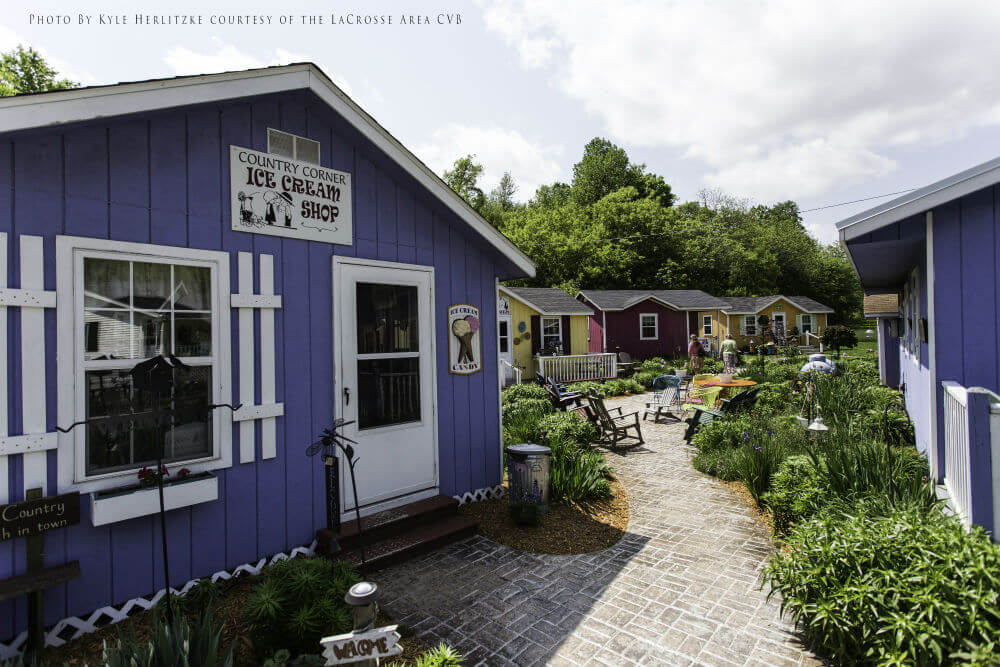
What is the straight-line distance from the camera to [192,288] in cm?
393

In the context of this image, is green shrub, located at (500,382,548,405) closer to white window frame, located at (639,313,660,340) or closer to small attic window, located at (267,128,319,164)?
small attic window, located at (267,128,319,164)

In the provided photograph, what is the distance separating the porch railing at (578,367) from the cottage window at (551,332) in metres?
2.55

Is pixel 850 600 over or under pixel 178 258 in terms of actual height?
under

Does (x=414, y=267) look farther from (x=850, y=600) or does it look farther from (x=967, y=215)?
(x=967, y=215)

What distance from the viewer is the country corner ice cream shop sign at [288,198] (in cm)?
416

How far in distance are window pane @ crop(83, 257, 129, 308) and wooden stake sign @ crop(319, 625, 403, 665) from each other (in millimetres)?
2866

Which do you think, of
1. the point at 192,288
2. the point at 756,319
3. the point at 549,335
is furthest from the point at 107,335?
the point at 756,319

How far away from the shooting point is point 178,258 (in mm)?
3812

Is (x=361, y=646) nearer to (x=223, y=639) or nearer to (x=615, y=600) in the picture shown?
(x=223, y=639)

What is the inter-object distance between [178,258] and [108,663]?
105 inches

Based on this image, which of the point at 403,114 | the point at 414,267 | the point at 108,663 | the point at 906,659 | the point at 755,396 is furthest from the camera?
the point at 755,396

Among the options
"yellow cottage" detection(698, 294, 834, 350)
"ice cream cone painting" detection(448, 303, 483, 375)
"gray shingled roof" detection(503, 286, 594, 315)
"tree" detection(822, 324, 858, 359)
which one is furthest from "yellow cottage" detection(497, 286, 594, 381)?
"tree" detection(822, 324, 858, 359)

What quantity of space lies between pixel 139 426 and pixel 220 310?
103cm

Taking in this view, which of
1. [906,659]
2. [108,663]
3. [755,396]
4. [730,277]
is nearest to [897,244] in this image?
[755,396]
